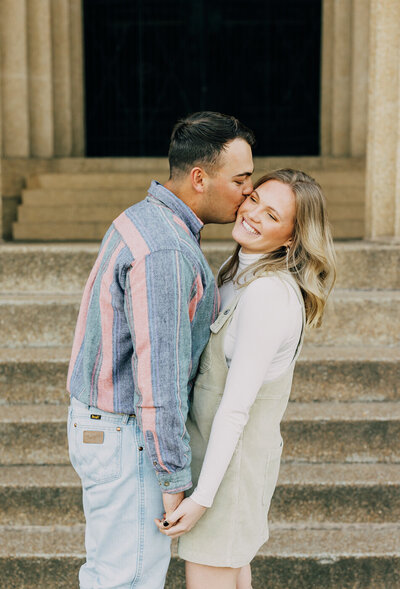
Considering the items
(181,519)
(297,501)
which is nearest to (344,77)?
(297,501)

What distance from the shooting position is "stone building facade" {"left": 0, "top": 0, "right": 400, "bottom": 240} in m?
6.78

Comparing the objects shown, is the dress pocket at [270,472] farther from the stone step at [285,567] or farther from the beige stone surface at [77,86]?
the beige stone surface at [77,86]

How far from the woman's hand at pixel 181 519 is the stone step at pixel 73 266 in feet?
8.75

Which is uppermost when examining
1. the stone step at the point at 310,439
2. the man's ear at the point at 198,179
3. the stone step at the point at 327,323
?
the man's ear at the point at 198,179

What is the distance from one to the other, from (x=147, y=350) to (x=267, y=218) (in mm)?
576

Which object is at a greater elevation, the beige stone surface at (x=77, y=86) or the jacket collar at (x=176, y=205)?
the beige stone surface at (x=77, y=86)

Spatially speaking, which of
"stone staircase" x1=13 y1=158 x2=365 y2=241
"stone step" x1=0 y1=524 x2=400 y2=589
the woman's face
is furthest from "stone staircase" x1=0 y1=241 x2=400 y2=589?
"stone staircase" x1=13 y1=158 x2=365 y2=241

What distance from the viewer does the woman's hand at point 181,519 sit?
191 centimetres

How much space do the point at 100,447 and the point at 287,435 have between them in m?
1.71

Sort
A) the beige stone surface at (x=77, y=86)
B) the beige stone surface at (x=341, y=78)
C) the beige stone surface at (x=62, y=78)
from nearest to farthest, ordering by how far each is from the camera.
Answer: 1. the beige stone surface at (x=341, y=78)
2. the beige stone surface at (x=62, y=78)
3. the beige stone surface at (x=77, y=86)

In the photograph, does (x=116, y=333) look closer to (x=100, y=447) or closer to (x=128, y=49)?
(x=100, y=447)

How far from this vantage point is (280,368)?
206 cm

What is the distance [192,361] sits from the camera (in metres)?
2.08

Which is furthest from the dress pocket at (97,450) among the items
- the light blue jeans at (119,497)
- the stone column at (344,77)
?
the stone column at (344,77)
